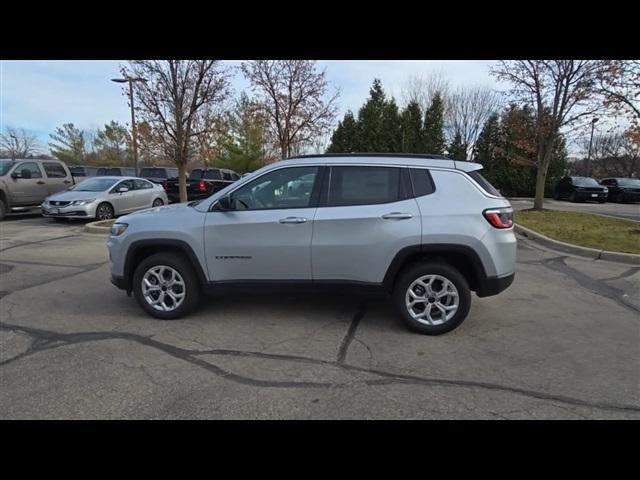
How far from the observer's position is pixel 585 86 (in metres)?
12.9

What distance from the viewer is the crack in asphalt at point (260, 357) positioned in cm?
285

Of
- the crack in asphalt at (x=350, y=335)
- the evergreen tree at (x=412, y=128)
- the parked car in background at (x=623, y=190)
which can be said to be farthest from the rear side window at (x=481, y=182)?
the parked car in background at (x=623, y=190)

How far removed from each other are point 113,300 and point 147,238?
4.56ft

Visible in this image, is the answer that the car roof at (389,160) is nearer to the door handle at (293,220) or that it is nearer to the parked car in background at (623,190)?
the door handle at (293,220)

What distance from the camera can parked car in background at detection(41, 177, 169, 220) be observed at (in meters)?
11.6

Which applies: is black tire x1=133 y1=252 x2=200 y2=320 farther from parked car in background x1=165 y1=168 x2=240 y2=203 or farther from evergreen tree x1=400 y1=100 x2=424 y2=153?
evergreen tree x1=400 y1=100 x2=424 y2=153

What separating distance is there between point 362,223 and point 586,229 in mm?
9977

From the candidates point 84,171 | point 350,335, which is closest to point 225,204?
point 350,335

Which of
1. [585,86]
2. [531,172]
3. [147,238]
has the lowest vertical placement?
[147,238]

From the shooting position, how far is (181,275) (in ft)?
13.9

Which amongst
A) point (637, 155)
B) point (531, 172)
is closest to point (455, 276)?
point (531, 172)

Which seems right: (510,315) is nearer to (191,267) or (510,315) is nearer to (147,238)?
(191,267)

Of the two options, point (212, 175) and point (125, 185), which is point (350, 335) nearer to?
point (125, 185)

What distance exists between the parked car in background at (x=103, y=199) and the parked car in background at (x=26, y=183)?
1487 mm
